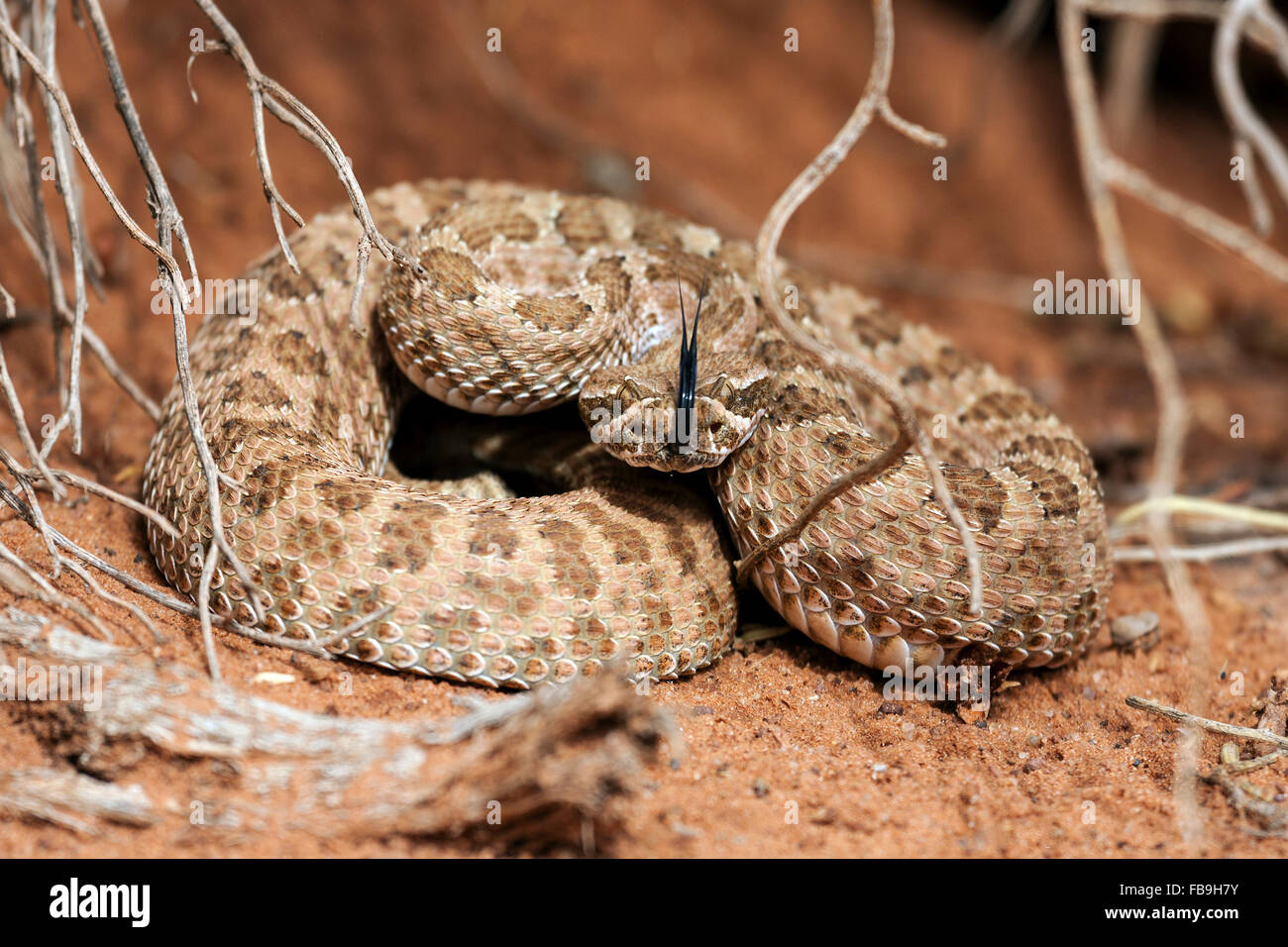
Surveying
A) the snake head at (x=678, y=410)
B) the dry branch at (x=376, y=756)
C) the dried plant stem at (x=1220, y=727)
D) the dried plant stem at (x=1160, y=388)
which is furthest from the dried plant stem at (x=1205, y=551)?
the dry branch at (x=376, y=756)

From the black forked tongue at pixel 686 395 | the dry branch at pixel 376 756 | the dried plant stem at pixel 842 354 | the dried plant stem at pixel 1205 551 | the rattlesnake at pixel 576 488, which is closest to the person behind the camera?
the dry branch at pixel 376 756

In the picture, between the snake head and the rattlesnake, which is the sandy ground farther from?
the snake head

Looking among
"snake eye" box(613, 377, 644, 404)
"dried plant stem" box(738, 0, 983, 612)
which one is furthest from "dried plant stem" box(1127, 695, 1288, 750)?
"snake eye" box(613, 377, 644, 404)

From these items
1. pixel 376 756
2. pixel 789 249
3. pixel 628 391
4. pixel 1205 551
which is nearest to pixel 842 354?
pixel 628 391

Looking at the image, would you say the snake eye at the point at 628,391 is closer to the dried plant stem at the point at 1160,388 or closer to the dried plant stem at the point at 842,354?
the dried plant stem at the point at 842,354

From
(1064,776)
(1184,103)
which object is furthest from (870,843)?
(1184,103)

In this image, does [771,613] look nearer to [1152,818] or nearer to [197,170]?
[1152,818]

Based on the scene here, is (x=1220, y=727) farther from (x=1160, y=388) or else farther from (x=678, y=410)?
(x=678, y=410)

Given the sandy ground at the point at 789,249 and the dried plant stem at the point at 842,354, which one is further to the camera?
the sandy ground at the point at 789,249
